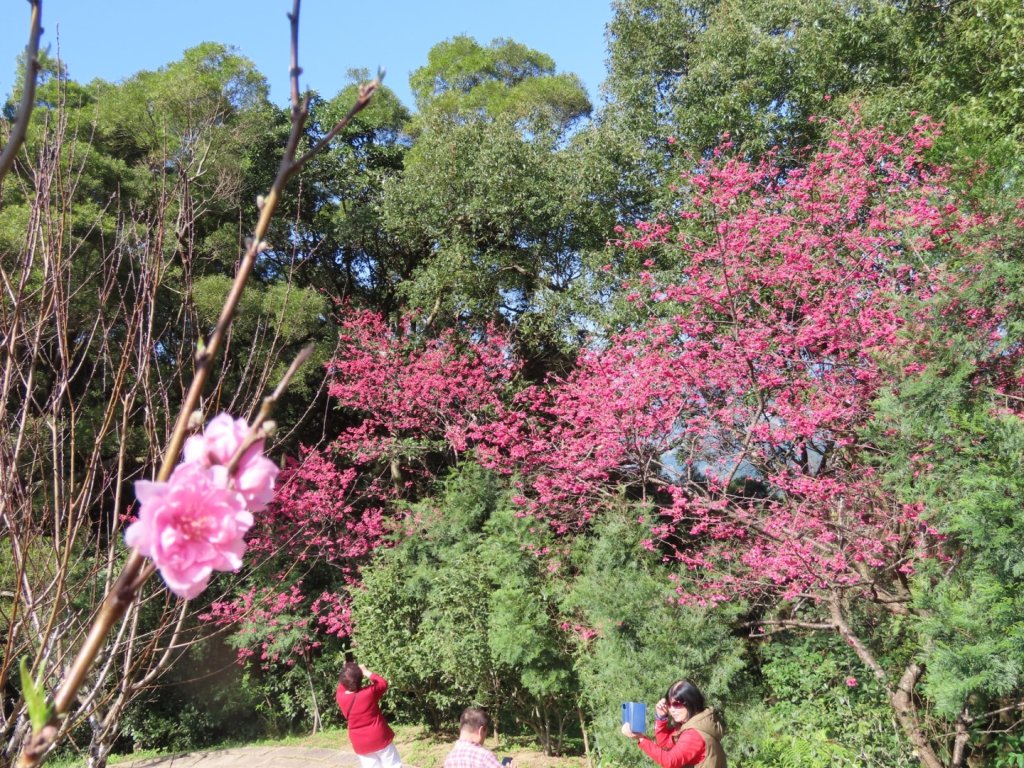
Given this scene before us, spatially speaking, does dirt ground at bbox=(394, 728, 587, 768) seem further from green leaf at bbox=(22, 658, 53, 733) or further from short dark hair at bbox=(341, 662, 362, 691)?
green leaf at bbox=(22, 658, 53, 733)

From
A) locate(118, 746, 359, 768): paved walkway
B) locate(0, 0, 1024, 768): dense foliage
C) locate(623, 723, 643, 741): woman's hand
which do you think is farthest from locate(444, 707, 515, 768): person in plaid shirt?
locate(118, 746, 359, 768): paved walkway

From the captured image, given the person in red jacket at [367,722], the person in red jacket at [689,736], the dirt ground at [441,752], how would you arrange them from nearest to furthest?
the person in red jacket at [689,736] < the person in red jacket at [367,722] < the dirt ground at [441,752]

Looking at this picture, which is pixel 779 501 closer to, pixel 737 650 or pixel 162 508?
pixel 737 650

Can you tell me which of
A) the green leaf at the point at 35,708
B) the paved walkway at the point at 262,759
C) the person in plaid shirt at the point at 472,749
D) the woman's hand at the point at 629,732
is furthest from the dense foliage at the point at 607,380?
the woman's hand at the point at 629,732

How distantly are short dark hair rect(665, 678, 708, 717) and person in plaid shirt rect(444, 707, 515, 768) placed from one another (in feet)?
2.78

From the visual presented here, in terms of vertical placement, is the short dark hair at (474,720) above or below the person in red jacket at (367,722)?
above

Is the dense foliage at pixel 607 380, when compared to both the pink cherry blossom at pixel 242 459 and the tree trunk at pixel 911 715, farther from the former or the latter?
the pink cherry blossom at pixel 242 459

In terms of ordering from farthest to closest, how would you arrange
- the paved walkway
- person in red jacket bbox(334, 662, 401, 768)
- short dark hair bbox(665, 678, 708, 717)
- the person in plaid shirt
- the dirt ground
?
1. the paved walkway
2. the dirt ground
3. person in red jacket bbox(334, 662, 401, 768)
4. the person in plaid shirt
5. short dark hair bbox(665, 678, 708, 717)

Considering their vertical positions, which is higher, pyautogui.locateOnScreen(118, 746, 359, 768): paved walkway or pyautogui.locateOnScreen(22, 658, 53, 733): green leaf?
pyautogui.locateOnScreen(22, 658, 53, 733): green leaf

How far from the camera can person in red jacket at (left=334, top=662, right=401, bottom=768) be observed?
15.1ft

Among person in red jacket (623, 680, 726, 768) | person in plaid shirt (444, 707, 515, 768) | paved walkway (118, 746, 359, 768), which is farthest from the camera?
paved walkway (118, 746, 359, 768)

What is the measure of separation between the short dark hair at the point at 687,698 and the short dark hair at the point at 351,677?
2040 mm

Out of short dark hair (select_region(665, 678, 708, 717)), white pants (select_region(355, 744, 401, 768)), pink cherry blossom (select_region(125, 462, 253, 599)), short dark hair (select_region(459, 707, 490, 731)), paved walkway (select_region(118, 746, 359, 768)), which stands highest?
pink cherry blossom (select_region(125, 462, 253, 599))

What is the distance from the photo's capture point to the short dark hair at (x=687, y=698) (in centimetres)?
339
